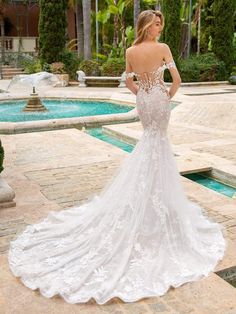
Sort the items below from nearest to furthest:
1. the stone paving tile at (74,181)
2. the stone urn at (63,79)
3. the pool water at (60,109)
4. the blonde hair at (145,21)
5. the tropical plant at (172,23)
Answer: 1. the blonde hair at (145,21)
2. the stone paving tile at (74,181)
3. the pool water at (60,109)
4. the tropical plant at (172,23)
5. the stone urn at (63,79)

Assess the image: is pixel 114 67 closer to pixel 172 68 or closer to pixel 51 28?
pixel 51 28

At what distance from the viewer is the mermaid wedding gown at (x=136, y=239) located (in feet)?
9.48

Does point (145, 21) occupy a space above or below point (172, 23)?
below

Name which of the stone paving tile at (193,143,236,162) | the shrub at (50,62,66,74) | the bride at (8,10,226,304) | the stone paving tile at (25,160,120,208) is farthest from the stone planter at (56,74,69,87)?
the bride at (8,10,226,304)

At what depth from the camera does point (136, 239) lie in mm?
→ 3240

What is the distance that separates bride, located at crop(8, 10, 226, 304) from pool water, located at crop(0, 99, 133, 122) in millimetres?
8510

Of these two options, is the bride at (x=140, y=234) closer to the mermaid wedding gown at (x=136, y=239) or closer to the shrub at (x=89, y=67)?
the mermaid wedding gown at (x=136, y=239)

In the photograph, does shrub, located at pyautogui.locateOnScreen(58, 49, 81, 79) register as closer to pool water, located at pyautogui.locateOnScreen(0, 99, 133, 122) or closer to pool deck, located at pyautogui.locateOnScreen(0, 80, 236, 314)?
pool water, located at pyautogui.locateOnScreen(0, 99, 133, 122)

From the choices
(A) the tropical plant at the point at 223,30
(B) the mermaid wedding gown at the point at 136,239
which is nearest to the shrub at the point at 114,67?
(A) the tropical plant at the point at 223,30

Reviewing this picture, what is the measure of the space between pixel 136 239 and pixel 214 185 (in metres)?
2.93

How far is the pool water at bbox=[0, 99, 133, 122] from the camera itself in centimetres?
1195

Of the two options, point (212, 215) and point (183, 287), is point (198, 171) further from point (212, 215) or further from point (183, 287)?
point (183, 287)

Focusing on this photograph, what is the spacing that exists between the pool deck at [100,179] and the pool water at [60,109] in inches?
110

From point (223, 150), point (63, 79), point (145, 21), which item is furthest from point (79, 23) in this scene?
point (145, 21)
